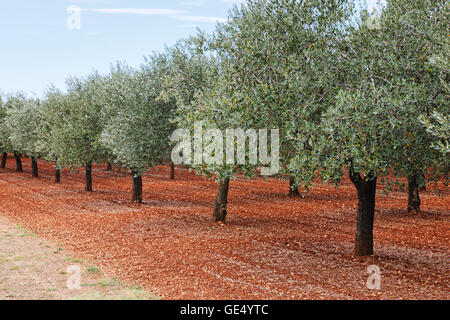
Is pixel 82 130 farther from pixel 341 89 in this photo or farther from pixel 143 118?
pixel 341 89

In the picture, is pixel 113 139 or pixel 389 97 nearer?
pixel 389 97

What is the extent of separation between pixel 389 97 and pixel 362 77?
2262 millimetres

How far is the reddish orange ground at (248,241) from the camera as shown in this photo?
13383 millimetres

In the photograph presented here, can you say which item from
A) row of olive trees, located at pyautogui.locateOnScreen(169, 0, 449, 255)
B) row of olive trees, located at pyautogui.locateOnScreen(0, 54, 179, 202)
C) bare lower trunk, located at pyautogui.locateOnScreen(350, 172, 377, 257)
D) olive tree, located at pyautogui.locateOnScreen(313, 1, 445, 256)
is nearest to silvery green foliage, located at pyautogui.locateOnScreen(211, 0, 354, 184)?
row of olive trees, located at pyautogui.locateOnScreen(169, 0, 449, 255)

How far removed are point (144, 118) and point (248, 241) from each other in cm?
980

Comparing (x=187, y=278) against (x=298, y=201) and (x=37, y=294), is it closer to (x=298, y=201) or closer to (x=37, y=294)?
(x=37, y=294)

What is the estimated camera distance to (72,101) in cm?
3641

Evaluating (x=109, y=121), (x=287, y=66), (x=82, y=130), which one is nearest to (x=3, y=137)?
(x=82, y=130)

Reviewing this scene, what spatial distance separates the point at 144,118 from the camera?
951 inches

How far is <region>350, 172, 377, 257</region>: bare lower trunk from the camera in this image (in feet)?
50.9

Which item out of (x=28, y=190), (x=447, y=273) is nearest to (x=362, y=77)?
(x=447, y=273)

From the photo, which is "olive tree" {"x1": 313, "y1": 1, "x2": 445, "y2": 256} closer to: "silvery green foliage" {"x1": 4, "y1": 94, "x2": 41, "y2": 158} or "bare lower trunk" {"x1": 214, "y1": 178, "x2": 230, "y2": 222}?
"bare lower trunk" {"x1": 214, "y1": 178, "x2": 230, "y2": 222}

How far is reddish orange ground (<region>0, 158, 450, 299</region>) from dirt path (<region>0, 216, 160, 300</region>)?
712mm
